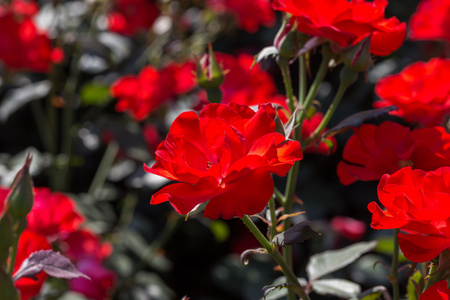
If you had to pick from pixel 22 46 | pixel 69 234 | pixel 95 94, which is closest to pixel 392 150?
pixel 69 234

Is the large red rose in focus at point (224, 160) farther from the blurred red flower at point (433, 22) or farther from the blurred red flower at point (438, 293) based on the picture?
the blurred red flower at point (433, 22)

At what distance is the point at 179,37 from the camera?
6.79ft

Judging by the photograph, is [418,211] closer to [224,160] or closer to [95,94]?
[224,160]

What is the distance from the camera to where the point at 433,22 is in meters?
1.50

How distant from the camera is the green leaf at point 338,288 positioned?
0.82m

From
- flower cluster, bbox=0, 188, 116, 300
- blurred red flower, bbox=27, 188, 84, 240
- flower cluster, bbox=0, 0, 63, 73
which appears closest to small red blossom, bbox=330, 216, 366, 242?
flower cluster, bbox=0, 188, 116, 300

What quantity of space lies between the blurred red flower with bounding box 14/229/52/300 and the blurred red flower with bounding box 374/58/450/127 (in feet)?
1.69

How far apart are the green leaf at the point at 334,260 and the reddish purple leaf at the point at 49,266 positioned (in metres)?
0.41

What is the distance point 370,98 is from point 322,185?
351 mm

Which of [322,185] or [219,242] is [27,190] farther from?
[219,242]

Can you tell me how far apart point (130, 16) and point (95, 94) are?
0.33m

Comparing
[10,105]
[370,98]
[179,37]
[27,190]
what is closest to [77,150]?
[10,105]

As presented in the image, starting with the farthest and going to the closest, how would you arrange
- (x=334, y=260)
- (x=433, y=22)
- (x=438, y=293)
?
(x=433, y=22) → (x=334, y=260) → (x=438, y=293)

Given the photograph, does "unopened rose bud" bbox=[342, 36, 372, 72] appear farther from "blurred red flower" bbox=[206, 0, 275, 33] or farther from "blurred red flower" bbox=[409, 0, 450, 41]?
"blurred red flower" bbox=[206, 0, 275, 33]
